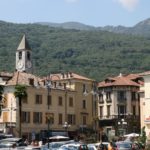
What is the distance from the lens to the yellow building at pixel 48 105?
254 feet

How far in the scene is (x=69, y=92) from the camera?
281 ft

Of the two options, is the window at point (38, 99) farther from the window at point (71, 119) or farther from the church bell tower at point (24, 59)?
the church bell tower at point (24, 59)

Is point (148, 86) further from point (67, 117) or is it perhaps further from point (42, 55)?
point (42, 55)

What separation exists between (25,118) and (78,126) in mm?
12456

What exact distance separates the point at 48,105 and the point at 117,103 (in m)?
14.8

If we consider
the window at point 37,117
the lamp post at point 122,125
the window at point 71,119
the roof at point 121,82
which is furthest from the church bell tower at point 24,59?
the window at point 37,117

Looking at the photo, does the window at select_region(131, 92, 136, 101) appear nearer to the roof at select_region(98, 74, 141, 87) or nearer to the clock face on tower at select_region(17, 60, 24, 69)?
the roof at select_region(98, 74, 141, 87)

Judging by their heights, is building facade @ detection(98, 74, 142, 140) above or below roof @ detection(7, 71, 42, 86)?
below

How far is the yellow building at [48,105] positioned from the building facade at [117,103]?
319cm

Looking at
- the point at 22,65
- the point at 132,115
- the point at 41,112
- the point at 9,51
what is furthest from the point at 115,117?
the point at 9,51

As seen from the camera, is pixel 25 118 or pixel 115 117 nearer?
pixel 25 118

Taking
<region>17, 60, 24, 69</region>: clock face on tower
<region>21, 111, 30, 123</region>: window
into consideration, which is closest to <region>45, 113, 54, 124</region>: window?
<region>21, 111, 30, 123</region>: window

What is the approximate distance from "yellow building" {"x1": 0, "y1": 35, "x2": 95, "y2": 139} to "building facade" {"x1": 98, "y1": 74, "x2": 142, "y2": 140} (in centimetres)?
319

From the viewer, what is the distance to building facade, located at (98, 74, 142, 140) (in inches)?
3570
